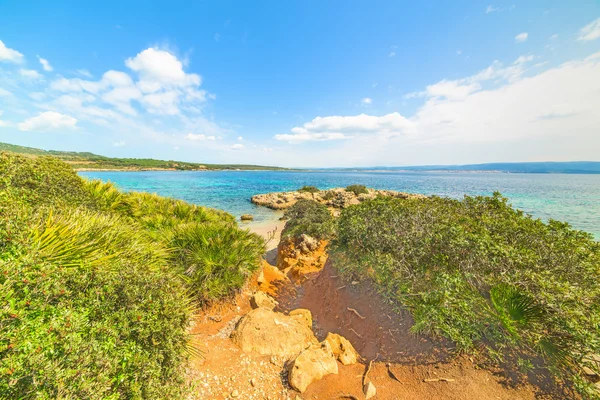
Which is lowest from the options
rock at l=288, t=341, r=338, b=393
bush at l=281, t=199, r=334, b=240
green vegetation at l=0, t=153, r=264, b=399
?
rock at l=288, t=341, r=338, b=393

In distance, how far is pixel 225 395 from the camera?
12.1 feet

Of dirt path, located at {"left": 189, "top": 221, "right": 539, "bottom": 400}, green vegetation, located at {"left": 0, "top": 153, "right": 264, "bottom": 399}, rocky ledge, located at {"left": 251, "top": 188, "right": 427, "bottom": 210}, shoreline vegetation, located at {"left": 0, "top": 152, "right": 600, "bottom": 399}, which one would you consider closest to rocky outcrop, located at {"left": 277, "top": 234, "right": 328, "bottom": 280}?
shoreline vegetation, located at {"left": 0, "top": 152, "right": 600, "bottom": 399}

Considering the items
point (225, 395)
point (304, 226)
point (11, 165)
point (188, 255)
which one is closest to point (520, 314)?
point (225, 395)

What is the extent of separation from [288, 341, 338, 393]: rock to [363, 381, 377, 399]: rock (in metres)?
0.58

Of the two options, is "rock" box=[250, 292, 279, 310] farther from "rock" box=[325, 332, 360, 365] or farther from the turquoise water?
the turquoise water

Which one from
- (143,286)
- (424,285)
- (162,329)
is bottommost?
(424,285)

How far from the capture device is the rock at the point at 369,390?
3803mm

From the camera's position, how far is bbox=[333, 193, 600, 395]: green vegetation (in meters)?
3.42

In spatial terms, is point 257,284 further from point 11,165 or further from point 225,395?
point 11,165

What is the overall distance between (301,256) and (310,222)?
1.90 metres

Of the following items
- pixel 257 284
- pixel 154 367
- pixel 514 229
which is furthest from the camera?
pixel 257 284

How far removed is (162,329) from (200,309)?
288 cm

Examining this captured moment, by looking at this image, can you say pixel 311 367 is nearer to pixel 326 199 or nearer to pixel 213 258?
pixel 213 258

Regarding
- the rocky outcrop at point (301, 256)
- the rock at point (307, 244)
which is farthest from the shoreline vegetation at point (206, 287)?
the rock at point (307, 244)
